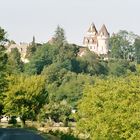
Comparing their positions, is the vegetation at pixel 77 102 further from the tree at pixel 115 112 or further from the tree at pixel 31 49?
the tree at pixel 31 49

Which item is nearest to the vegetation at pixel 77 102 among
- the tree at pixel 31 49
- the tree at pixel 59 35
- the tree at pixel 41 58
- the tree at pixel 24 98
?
the tree at pixel 24 98

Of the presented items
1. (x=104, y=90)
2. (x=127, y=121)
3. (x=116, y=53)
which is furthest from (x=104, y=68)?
(x=127, y=121)

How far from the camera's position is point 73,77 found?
11694 cm

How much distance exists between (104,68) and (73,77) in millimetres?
35207

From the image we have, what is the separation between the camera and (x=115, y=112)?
29.6m

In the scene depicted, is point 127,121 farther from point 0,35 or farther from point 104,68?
point 104,68

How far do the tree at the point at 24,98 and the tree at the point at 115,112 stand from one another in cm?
1577

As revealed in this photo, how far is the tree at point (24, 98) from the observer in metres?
51.3

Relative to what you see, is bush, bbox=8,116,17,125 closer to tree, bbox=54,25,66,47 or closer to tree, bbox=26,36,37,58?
tree, bbox=26,36,37,58

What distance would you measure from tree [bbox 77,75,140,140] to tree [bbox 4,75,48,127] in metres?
15.8

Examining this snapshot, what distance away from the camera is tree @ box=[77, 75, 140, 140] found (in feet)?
86.2

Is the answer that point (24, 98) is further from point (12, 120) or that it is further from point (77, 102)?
point (77, 102)

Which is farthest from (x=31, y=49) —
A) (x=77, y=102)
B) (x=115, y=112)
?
(x=115, y=112)

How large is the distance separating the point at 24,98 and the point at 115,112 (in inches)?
936
